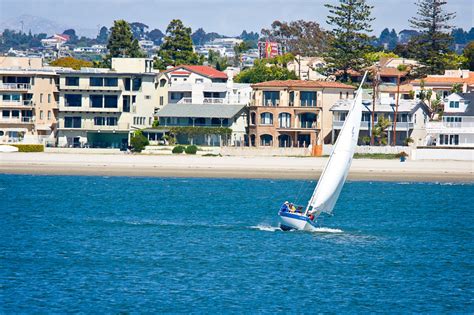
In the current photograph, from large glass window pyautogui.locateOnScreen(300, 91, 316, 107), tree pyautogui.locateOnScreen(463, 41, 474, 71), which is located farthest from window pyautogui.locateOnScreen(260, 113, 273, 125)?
tree pyautogui.locateOnScreen(463, 41, 474, 71)

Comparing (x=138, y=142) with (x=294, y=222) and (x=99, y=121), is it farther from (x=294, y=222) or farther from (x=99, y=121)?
(x=294, y=222)

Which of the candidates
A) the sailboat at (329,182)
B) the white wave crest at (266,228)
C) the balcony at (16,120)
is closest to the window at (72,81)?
the balcony at (16,120)

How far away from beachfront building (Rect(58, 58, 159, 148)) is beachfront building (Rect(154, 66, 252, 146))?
307 centimetres

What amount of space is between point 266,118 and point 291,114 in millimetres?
2164

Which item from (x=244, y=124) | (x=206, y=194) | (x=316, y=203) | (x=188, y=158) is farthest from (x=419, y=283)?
(x=244, y=124)

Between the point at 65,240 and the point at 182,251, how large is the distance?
256 inches

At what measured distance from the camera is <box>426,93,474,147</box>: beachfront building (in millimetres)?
96438

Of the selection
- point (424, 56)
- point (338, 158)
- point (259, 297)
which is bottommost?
point (259, 297)

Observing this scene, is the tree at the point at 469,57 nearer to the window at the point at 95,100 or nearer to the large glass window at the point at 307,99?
the large glass window at the point at 307,99

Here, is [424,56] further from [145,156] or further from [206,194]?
[206,194]

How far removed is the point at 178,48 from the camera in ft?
491

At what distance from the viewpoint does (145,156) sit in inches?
3644

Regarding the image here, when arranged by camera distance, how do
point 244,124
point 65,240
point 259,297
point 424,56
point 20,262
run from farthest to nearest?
point 424,56 < point 244,124 < point 65,240 < point 20,262 < point 259,297

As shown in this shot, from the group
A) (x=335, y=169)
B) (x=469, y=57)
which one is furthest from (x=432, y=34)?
(x=335, y=169)
